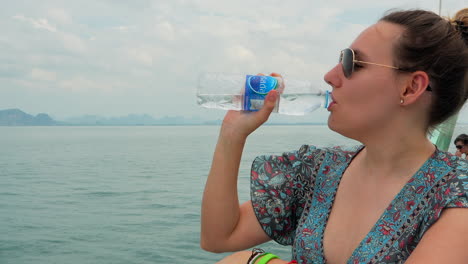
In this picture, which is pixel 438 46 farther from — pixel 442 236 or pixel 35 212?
pixel 35 212

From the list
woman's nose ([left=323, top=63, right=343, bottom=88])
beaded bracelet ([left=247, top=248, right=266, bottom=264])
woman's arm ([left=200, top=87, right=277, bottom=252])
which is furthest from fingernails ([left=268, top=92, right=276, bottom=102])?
beaded bracelet ([left=247, top=248, right=266, bottom=264])

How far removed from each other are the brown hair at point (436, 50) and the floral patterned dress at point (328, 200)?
0.20 metres

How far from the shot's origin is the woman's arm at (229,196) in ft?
5.32

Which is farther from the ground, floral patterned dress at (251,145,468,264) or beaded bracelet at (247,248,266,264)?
floral patterned dress at (251,145,468,264)

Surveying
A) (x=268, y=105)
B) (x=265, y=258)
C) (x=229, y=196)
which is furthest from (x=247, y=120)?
(x=265, y=258)

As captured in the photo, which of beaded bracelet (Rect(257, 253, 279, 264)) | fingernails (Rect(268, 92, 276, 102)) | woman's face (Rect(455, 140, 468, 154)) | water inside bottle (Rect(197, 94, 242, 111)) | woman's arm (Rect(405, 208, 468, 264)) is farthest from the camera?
woman's face (Rect(455, 140, 468, 154))

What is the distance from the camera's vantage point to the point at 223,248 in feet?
5.68

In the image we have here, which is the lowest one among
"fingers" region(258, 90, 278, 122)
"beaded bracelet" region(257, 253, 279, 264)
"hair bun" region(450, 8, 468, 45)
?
"beaded bracelet" region(257, 253, 279, 264)

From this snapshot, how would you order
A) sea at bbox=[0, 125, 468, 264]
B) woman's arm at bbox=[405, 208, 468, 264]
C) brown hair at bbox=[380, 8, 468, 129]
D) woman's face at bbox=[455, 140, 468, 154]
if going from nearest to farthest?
woman's arm at bbox=[405, 208, 468, 264], brown hair at bbox=[380, 8, 468, 129], woman's face at bbox=[455, 140, 468, 154], sea at bbox=[0, 125, 468, 264]

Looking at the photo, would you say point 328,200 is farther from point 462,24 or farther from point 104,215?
point 104,215

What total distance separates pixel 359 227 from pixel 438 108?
1.41ft

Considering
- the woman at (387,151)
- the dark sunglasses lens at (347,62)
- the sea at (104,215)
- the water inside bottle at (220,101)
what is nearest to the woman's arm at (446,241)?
the woman at (387,151)

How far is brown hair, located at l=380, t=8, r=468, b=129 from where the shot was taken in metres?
1.43

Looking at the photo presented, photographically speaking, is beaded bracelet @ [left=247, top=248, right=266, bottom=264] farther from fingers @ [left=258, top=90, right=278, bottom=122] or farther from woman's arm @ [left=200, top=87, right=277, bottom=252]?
fingers @ [left=258, top=90, right=278, bottom=122]
